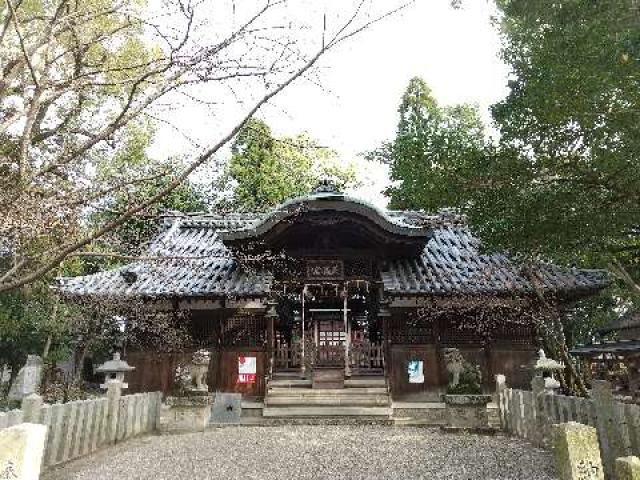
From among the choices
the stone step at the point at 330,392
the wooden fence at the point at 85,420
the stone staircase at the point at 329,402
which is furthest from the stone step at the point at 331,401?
the wooden fence at the point at 85,420

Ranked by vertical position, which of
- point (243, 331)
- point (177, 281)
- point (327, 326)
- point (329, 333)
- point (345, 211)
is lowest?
point (243, 331)

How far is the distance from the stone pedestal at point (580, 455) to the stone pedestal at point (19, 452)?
3.30 m

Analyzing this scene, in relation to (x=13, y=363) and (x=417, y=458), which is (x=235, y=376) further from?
(x=13, y=363)

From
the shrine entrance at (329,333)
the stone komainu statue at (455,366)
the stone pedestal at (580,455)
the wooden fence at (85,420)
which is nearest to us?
the stone pedestal at (580,455)

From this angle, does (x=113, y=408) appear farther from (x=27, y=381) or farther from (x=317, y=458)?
(x=27, y=381)

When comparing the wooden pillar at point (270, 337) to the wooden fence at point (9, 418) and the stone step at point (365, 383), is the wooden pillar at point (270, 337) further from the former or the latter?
the wooden fence at point (9, 418)

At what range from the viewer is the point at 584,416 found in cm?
638

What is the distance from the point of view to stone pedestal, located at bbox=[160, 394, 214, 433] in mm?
10719

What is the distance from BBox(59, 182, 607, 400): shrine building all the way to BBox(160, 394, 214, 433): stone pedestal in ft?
7.31

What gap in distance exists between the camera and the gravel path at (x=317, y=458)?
248 inches

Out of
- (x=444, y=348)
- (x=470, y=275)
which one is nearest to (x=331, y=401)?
(x=444, y=348)

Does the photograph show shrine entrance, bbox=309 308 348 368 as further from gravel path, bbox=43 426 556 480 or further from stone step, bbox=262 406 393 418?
gravel path, bbox=43 426 556 480

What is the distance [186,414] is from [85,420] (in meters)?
3.41

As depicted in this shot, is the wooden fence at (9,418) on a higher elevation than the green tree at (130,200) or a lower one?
lower
